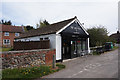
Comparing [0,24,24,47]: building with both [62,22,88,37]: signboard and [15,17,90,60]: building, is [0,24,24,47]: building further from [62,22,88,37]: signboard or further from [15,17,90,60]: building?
[62,22,88,37]: signboard

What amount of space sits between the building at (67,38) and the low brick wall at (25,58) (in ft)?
5.65

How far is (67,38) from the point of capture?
458 inches

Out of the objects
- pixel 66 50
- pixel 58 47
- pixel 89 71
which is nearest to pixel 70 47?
pixel 66 50

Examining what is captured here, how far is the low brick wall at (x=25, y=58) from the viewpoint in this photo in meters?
5.97

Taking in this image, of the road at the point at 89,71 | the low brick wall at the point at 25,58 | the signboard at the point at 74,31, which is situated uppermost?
the signboard at the point at 74,31

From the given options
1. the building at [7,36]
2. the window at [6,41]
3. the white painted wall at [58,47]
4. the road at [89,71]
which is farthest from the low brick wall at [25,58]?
the window at [6,41]

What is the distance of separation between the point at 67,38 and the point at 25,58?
6.11 m

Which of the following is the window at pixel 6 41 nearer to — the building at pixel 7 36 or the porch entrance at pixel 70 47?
the building at pixel 7 36

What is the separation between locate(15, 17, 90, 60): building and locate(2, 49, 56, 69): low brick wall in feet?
5.65

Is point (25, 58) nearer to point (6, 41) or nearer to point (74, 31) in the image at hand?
point (74, 31)

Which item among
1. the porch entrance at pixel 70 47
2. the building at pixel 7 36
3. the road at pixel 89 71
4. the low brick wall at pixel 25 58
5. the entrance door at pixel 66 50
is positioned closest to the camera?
the road at pixel 89 71

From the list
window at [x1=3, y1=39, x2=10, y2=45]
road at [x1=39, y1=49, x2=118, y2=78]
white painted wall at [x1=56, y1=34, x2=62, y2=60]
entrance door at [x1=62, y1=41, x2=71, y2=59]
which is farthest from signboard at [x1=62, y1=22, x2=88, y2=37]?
window at [x1=3, y1=39, x2=10, y2=45]

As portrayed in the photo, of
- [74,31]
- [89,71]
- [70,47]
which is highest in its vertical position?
[74,31]

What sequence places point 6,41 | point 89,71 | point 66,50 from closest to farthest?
point 89,71 → point 66,50 → point 6,41
